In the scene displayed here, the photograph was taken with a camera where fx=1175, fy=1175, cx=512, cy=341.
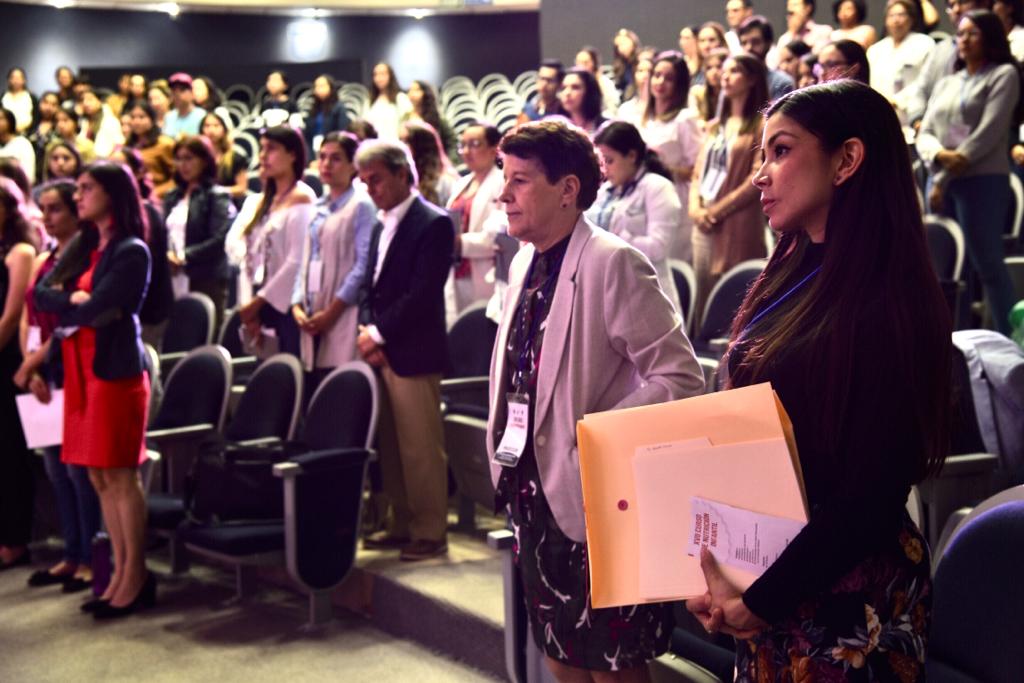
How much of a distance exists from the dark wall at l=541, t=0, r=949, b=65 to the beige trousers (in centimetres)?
710

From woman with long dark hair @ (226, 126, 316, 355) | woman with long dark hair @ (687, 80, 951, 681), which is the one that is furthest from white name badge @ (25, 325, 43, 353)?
woman with long dark hair @ (687, 80, 951, 681)

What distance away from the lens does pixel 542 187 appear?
2211 mm

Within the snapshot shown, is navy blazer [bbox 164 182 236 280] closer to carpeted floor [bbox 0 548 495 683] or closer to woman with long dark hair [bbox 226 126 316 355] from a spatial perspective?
woman with long dark hair [bbox 226 126 316 355]

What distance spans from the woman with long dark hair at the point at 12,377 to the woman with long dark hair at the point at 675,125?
2.92 m

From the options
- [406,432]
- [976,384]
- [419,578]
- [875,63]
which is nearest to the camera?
[976,384]

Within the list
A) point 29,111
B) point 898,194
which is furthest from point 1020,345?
point 29,111

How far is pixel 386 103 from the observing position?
9.76 m

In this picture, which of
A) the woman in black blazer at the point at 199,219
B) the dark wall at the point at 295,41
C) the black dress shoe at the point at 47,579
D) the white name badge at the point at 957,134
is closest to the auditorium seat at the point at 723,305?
the white name badge at the point at 957,134

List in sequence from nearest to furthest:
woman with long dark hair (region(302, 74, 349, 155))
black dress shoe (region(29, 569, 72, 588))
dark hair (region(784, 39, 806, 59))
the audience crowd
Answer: the audience crowd
black dress shoe (region(29, 569, 72, 588))
dark hair (region(784, 39, 806, 59))
woman with long dark hair (region(302, 74, 349, 155))

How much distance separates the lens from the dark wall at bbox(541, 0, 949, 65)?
1040 centimetres

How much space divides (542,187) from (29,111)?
1118 centimetres

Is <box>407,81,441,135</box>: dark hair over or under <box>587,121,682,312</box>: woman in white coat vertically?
over

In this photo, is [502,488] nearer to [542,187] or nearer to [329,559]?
[542,187]

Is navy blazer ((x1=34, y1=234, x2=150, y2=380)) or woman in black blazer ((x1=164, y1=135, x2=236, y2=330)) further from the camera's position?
woman in black blazer ((x1=164, y1=135, x2=236, y2=330))
